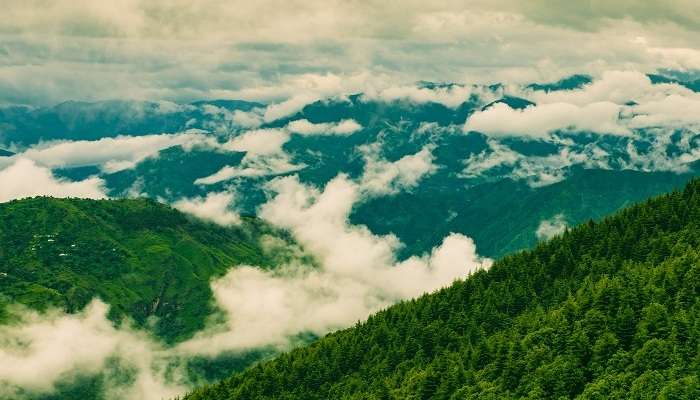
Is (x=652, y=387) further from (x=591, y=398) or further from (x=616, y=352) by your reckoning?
(x=616, y=352)

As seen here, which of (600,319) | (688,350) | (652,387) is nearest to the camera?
(652,387)

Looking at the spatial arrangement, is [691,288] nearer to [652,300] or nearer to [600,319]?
[652,300]

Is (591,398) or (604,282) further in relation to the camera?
(604,282)

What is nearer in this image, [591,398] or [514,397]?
[591,398]

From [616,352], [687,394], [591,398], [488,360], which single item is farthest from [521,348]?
[687,394]

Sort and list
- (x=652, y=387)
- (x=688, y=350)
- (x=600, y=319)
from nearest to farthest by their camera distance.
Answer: (x=652, y=387)
(x=688, y=350)
(x=600, y=319)

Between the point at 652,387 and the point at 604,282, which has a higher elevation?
the point at 604,282

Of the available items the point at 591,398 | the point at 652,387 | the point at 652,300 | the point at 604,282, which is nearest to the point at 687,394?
the point at 652,387

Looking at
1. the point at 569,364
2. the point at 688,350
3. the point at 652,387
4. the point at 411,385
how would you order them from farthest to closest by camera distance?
the point at 411,385, the point at 569,364, the point at 688,350, the point at 652,387

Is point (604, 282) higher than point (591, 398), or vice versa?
point (604, 282)
